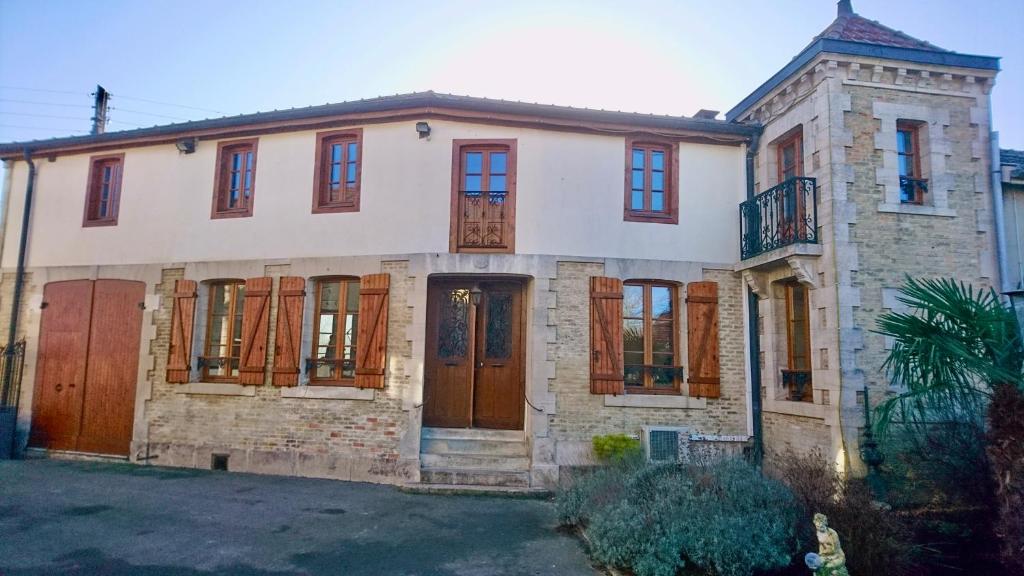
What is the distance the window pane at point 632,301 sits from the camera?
9.94 metres

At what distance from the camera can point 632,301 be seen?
998 centimetres

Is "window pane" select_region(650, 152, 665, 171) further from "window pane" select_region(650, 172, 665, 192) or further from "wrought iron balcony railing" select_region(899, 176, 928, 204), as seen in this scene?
"wrought iron balcony railing" select_region(899, 176, 928, 204)

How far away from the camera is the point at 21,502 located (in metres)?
7.71

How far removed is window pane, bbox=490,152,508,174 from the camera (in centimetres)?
998

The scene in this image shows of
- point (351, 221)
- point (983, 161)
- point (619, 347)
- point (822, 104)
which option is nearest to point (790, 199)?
point (822, 104)

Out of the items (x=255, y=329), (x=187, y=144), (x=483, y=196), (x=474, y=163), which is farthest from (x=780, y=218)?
(x=187, y=144)

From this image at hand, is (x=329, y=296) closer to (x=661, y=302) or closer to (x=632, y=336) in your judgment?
(x=632, y=336)

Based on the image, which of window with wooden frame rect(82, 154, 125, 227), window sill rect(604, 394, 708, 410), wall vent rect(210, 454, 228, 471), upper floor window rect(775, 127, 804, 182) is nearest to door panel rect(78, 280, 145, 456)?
window with wooden frame rect(82, 154, 125, 227)

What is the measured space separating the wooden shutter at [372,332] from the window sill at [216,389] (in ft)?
6.41

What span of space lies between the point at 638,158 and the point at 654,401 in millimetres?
3969

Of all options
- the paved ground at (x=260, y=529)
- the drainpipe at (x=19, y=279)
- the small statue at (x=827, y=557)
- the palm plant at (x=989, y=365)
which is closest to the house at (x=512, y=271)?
the drainpipe at (x=19, y=279)

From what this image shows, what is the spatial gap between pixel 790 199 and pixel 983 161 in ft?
8.87

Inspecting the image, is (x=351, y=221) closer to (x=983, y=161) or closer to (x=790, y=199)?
(x=790, y=199)

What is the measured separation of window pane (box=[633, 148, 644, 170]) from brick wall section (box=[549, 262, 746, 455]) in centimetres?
184
